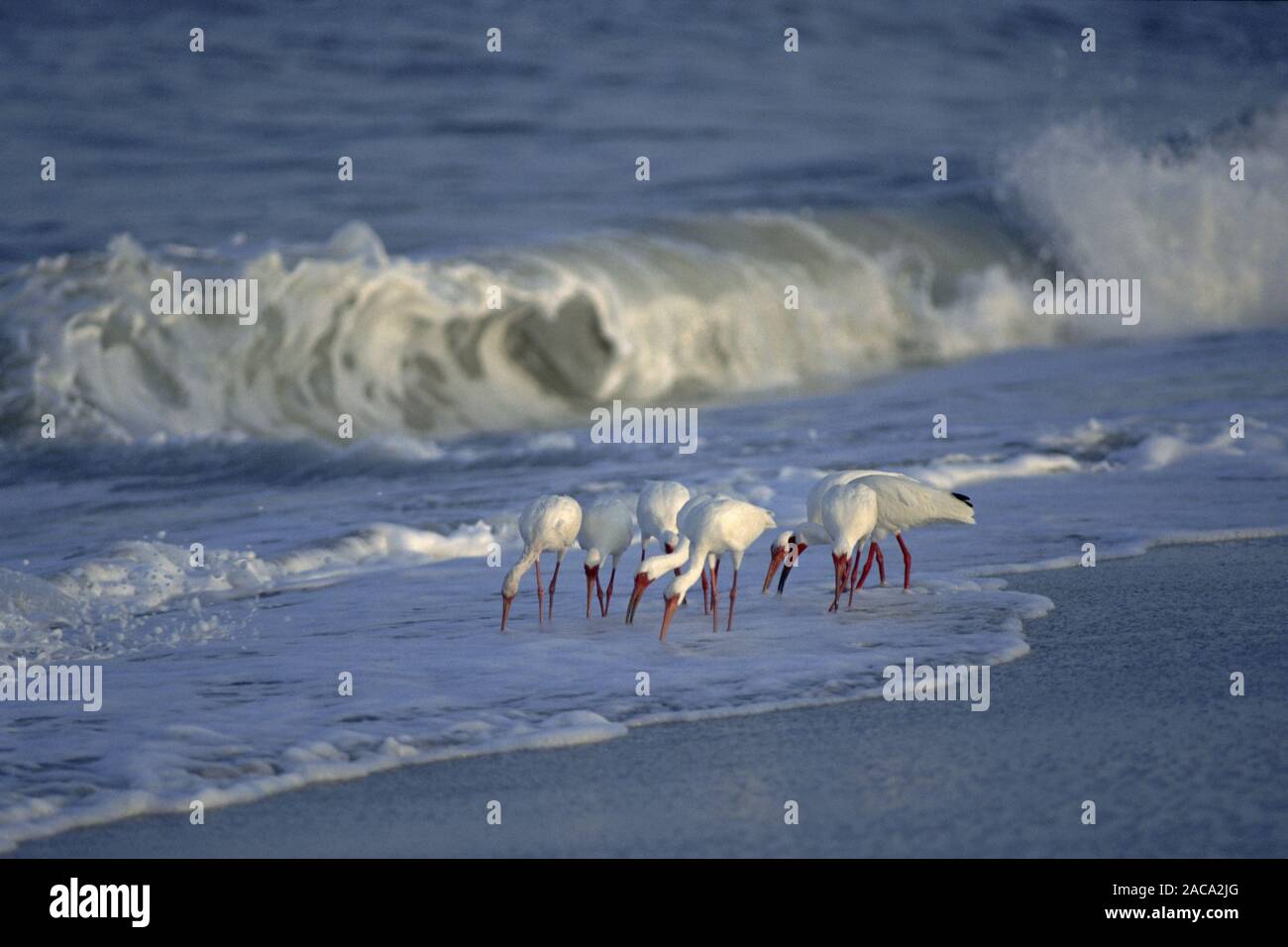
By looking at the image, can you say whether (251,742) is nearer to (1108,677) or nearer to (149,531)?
(1108,677)

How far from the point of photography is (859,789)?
473 centimetres

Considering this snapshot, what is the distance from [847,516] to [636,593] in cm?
92

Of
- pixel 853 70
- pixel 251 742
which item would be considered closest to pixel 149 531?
pixel 251 742

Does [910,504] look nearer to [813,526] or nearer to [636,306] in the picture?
[813,526]

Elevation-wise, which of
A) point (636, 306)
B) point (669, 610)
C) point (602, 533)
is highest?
point (636, 306)

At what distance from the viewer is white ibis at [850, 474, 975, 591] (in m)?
7.02

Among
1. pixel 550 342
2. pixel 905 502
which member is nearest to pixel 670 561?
pixel 905 502

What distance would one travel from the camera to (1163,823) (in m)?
4.32

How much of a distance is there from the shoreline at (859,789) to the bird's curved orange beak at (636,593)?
Answer: 1.27 m

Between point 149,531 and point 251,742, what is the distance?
174 inches

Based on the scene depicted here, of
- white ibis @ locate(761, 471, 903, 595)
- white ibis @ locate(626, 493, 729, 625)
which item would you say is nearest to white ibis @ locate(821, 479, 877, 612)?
white ibis @ locate(761, 471, 903, 595)
